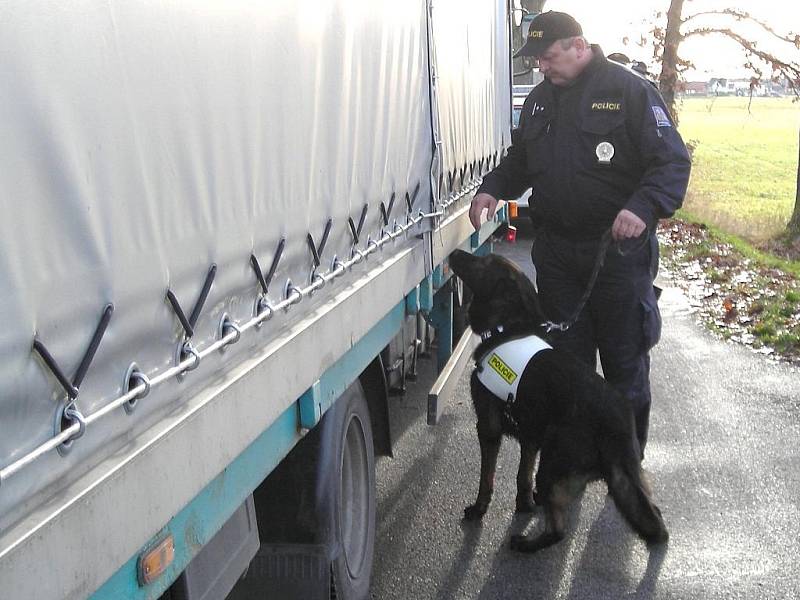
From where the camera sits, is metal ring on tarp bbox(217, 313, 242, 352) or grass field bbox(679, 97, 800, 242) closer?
metal ring on tarp bbox(217, 313, 242, 352)

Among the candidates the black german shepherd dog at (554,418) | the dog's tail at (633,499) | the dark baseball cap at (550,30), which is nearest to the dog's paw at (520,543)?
the black german shepherd dog at (554,418)

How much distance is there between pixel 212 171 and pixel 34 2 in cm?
77

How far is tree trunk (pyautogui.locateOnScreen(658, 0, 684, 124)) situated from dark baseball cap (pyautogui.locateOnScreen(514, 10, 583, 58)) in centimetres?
1574

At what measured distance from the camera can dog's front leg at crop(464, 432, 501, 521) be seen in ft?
15.8

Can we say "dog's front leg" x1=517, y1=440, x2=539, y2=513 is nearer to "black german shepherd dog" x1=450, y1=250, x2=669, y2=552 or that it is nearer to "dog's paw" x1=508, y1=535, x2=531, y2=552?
"black german shepherd dog" x1=450, y1=250, x2=669, y2=552

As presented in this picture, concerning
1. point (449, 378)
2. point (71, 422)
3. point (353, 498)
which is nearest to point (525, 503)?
point (449, 378)

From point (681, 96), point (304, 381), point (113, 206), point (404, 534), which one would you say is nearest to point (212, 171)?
point (113, 206)

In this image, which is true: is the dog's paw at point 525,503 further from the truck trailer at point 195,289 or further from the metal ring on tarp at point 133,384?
the metal ring on tarp at point 133,384

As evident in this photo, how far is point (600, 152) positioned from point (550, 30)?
2.06 feet

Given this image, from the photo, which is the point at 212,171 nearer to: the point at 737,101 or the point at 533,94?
the point at 533,94

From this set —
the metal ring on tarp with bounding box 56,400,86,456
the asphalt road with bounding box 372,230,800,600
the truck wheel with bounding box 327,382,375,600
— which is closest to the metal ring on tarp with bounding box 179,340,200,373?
the metal ring on tarp with bounding box 56,400,86,456

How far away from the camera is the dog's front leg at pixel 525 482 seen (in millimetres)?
4777

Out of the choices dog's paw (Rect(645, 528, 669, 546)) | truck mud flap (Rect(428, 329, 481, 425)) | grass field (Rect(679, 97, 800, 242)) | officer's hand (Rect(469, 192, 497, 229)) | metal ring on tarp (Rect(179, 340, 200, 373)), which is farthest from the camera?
grass field (Rect(679, 97, 800, 242))

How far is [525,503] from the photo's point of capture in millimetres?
4973
